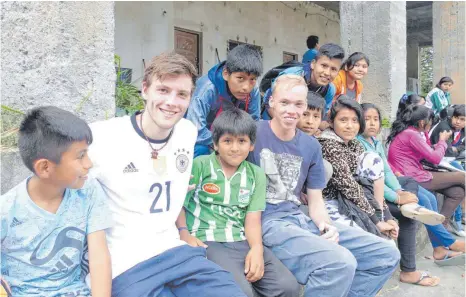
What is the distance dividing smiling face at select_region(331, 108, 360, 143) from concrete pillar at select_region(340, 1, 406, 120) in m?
2.91

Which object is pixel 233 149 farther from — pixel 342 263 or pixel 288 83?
pixel 342 263

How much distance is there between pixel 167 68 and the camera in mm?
2008

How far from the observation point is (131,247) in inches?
75.3

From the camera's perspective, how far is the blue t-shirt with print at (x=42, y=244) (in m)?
1.61

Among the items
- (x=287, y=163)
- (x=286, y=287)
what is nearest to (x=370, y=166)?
(x=287, y=163)

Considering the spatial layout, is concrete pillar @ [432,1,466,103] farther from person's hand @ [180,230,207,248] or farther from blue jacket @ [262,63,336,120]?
person's hand @ [180,230,207,248]

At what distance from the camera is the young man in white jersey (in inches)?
73.2

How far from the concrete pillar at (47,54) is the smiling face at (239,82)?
853mm

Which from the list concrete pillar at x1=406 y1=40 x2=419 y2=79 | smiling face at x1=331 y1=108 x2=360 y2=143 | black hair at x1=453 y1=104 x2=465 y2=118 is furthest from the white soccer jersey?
concrete pillar at x1=406 y1=40 x2=419 y2=79

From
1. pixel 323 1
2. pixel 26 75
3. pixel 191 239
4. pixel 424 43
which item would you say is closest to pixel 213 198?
pixel 191 239

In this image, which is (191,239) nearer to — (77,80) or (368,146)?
(77,80)

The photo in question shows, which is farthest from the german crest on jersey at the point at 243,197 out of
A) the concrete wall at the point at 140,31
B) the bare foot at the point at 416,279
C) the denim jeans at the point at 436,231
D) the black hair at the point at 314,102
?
the concrete wall at the point at 140,31

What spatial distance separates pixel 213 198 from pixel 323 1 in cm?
897

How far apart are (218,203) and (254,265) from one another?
371 mm
